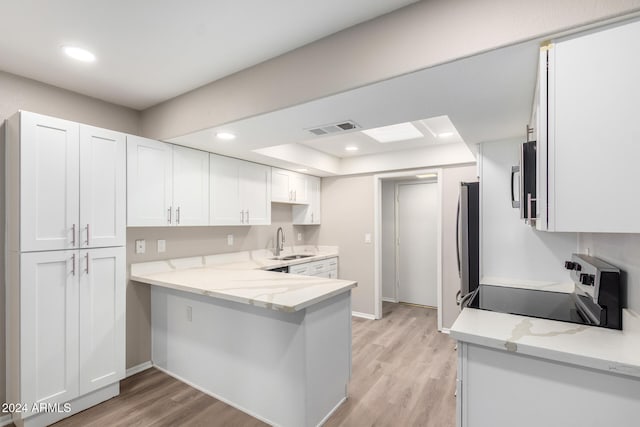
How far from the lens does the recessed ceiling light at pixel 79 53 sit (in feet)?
5.98

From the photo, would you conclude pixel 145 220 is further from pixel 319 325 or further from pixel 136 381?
pixel 319 325

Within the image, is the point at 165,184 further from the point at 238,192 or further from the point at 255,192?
the point at 255,192

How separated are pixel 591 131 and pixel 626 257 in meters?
0.68

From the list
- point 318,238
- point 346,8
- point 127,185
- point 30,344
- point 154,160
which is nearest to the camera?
point 346,8

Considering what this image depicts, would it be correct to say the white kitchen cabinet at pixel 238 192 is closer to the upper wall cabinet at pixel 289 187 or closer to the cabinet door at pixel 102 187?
the upper wall cabinet at pixel 289 187

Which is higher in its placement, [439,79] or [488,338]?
[439,79]

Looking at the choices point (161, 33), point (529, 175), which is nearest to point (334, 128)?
point (161, 33)

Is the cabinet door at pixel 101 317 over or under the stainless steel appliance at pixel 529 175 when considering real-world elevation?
under

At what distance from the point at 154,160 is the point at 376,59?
212cm

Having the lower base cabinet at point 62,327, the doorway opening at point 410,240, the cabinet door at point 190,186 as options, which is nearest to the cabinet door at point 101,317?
the lower base cabinet at point 62,327

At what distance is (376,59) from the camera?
157 cm

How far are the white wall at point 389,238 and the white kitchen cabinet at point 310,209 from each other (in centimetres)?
122

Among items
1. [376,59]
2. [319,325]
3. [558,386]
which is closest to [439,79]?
[376,59]

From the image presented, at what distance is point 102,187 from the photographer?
2.33m
